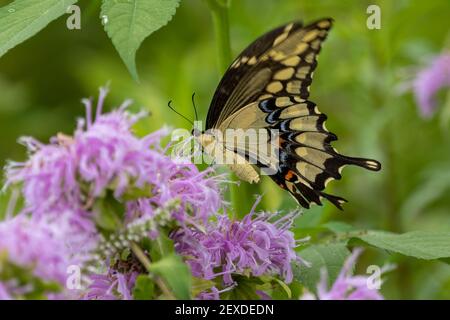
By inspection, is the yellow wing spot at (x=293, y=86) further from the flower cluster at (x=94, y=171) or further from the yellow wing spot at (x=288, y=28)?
the flower cluster at (x=94, y=171)

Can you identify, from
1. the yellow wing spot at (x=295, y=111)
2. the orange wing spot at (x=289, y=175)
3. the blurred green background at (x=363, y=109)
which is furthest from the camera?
the blurred green background at (x=363, y=109)

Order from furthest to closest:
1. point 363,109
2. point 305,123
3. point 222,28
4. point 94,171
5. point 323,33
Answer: point 363,109, point 305,123, point 222,28, point 323,33, point 94,171

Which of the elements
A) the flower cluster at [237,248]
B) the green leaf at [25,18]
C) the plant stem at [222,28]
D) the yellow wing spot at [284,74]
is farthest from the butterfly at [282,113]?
the green leaf at [25,18]

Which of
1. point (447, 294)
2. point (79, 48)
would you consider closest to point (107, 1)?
point (447, 294)

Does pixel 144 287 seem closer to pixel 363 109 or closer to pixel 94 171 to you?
pixel 94 171

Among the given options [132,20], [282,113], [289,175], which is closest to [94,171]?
[132,20]

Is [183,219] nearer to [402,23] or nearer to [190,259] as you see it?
[190,259]
